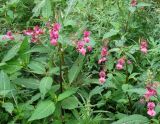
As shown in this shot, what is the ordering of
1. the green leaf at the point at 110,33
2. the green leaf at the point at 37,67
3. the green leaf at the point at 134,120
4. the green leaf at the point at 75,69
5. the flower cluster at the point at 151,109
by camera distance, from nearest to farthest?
the flower cluster at the point at 151,109 < the green leaf at the point at 134,120 < the green leaf at the point at 37,67 < the green leaf at the point at 75,69 < the green leaf at the point at 110,33

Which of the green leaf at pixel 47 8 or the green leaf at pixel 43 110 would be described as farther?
the green leaf at pixel 47 8

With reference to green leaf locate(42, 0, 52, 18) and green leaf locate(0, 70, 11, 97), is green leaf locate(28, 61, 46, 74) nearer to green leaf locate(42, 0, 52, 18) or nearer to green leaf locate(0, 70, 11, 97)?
green leaf locate(0, 70, 11, 97)

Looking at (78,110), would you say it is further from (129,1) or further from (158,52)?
(129,1)

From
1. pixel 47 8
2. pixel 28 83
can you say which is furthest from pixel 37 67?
pixel 47 8

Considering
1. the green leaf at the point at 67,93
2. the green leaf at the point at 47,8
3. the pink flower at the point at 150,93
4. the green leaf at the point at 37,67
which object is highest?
the green leaf at the point at 47,8

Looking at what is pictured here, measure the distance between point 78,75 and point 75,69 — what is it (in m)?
0.07

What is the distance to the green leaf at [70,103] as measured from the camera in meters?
2.01

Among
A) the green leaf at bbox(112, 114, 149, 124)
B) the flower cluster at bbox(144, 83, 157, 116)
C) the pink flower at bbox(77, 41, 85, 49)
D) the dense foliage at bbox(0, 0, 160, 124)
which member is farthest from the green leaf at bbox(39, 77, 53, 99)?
the flower cluster at bbox(144, 83, 157, 116)

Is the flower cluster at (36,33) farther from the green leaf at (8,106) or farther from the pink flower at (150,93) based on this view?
the pink flower at (150,93)

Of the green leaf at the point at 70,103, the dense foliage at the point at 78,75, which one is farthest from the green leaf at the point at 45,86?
the green leaf at the point at 70,103

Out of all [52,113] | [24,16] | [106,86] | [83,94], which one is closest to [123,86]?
[106,86]

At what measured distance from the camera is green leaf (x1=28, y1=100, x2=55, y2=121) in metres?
1.89

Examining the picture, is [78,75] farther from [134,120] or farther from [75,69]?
[134,120]

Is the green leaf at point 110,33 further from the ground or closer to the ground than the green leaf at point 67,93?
further from the ground
